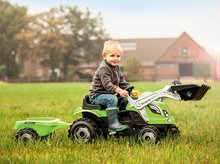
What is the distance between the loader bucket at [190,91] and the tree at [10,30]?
2600 inches

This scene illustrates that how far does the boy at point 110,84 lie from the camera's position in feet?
18.6

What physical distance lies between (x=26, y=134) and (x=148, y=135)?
1499 millimetres

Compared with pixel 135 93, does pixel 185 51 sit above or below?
above

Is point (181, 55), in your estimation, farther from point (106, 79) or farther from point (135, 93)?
point (106, 79)

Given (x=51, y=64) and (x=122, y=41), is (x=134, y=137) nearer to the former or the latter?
(x=51, y=64)

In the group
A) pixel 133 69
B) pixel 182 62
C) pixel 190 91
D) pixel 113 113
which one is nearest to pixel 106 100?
pixel 113 113

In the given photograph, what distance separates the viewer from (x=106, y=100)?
5.75 metres

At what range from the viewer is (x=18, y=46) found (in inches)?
2790

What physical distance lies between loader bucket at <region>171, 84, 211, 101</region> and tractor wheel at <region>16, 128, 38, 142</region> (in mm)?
1790

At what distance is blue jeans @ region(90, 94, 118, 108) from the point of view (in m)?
5.70

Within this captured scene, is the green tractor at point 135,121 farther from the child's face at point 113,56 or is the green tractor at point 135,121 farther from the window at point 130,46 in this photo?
the window at point 130,46

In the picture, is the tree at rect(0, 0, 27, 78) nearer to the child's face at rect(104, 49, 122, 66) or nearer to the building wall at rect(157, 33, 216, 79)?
the building wall at rect(157, 33, 216, 79)

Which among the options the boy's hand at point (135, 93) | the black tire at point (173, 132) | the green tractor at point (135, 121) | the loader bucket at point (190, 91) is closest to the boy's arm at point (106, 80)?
the green tractor at point (135, 121)

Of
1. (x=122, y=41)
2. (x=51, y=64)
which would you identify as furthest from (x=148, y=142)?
(x=122, y=41)
